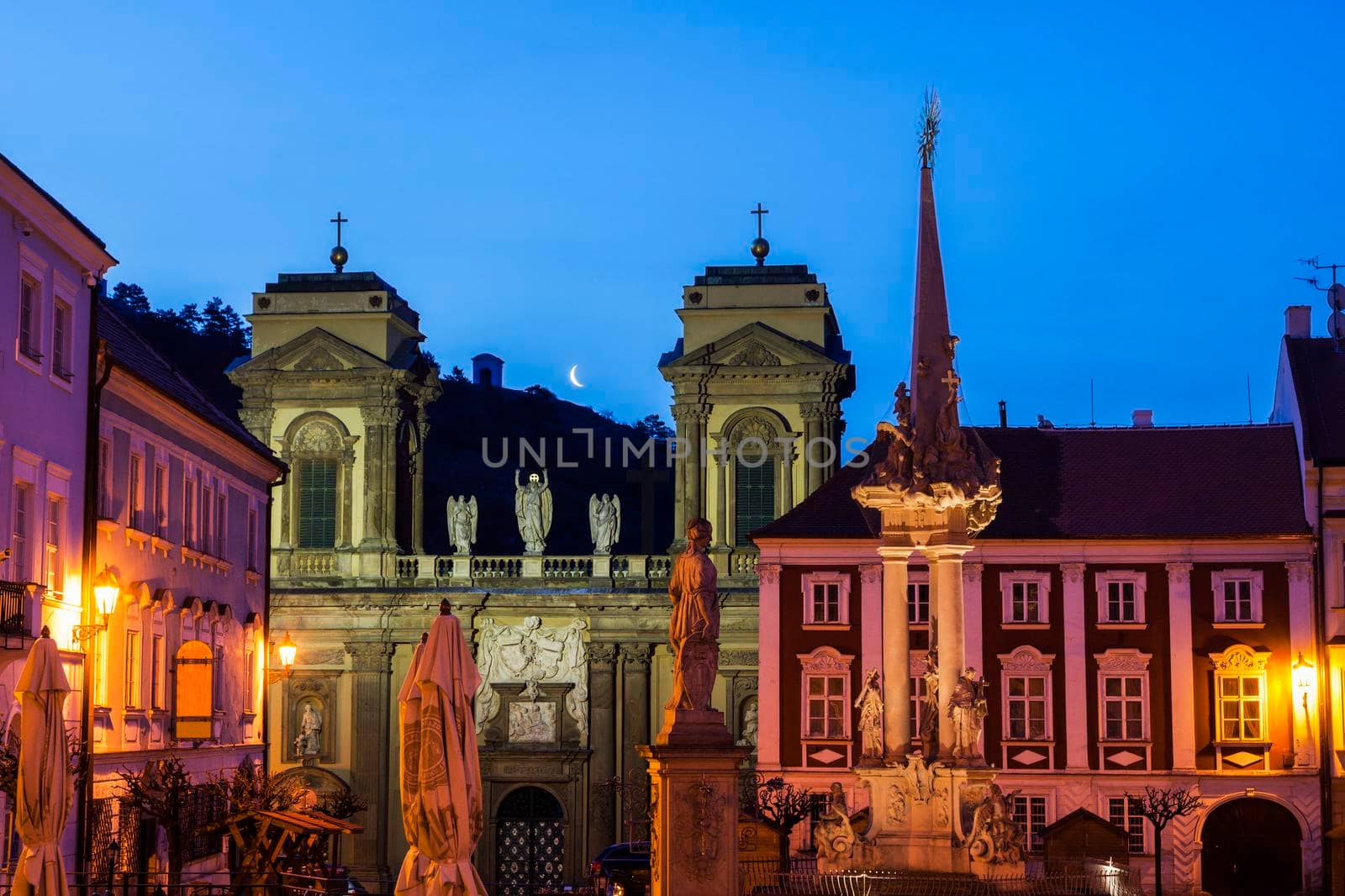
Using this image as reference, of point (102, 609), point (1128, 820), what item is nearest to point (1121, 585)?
point (1128, 820)

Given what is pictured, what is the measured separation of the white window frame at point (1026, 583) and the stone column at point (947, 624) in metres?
20.1

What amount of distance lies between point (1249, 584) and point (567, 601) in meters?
A: 18.6

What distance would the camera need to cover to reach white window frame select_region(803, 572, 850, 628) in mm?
50875

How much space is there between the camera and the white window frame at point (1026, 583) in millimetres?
49781

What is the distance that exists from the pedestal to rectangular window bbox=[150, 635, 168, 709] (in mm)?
16240

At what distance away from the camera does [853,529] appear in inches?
1997

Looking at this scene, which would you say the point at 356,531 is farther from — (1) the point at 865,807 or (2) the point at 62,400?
(2) the point at 62,400

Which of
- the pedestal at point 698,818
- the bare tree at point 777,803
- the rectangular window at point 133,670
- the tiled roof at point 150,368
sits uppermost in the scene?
the tiled roof at point 150,368

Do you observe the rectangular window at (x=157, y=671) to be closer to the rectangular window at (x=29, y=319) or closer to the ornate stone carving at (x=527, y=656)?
the rectangular window at (x=29, y=319)

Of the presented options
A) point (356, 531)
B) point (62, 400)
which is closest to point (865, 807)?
point (356, 531)

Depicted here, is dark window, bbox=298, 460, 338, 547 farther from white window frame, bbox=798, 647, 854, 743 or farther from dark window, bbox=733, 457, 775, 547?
white window frame, bbox=798, 647, 854, 743

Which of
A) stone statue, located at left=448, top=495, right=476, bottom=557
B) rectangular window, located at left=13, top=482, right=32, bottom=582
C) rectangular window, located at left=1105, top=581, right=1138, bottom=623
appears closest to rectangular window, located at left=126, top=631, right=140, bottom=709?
rectangular window, located at left=13, top=482, right=32, bottom=582

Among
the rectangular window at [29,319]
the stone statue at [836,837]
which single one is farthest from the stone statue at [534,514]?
the stone statue at [836,837]

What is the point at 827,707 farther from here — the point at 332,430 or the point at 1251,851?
the point at 332,430
